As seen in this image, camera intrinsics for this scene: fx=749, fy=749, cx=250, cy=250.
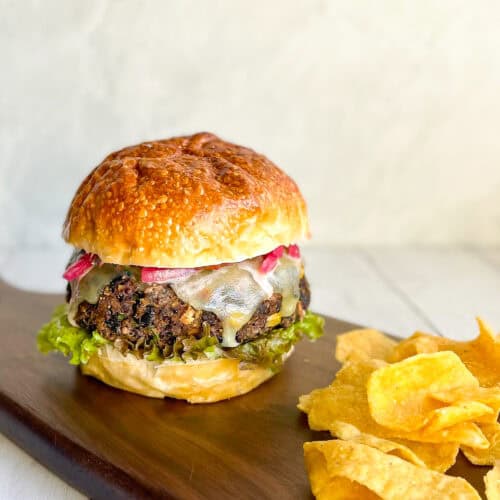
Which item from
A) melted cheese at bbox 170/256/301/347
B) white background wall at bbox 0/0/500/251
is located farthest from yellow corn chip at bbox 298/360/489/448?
white background wall at bbox 0/0/500/251

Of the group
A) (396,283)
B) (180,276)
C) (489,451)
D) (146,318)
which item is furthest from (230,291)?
(396,283)

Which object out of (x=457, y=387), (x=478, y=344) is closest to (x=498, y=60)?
(x=478, y=344)

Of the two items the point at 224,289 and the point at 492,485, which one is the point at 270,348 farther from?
the point at 492,485

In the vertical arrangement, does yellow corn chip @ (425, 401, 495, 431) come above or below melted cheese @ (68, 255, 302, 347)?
below

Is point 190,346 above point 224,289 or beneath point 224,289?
beneath

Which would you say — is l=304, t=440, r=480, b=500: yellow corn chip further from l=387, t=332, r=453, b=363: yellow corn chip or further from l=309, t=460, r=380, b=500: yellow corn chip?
l=387, t=332, r=453, b=363: yellow corn chip

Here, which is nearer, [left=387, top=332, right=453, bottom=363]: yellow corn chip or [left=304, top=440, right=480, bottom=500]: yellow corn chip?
[left=304, top=440, right=480, bottom=500]: yellow corn chip

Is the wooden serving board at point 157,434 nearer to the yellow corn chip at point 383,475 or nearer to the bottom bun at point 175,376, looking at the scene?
the bottom bun at point 175,376
